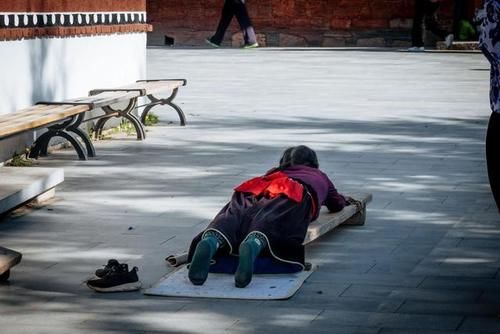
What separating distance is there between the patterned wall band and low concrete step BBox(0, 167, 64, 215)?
2226 mm

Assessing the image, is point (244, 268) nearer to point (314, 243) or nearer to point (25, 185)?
point (314, 243)

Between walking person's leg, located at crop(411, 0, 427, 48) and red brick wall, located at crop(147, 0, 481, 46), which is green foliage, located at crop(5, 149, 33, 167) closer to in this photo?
walking person's leg, located at crop(411, 0, 427, 48)

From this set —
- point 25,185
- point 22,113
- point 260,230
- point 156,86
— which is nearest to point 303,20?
point 156,86

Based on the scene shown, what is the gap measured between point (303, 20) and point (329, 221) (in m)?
27.1

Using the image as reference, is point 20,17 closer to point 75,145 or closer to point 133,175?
point 75,145

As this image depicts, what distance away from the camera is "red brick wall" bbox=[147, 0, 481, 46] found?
3444 centimetres

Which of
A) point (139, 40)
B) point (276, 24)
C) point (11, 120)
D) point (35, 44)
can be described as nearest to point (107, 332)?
point (11, 120)

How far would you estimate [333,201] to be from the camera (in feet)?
27.7

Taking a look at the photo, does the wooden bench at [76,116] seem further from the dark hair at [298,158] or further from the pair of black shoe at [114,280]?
the pair of black shoe at [114,280]

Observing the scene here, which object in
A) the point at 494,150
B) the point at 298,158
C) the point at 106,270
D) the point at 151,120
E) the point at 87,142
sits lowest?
the point at 151,120

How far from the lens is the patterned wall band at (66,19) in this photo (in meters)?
12.0

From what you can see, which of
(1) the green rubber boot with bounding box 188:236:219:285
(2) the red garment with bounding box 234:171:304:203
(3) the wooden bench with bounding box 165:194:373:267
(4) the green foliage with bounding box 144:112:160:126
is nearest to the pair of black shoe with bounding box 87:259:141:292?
(1) the green rubber boot with bounding box 188:236:219:285

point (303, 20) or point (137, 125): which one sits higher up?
point (137, 125)

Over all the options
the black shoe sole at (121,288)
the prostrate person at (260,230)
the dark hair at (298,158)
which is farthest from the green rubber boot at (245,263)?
the dark hair at (298,158)
